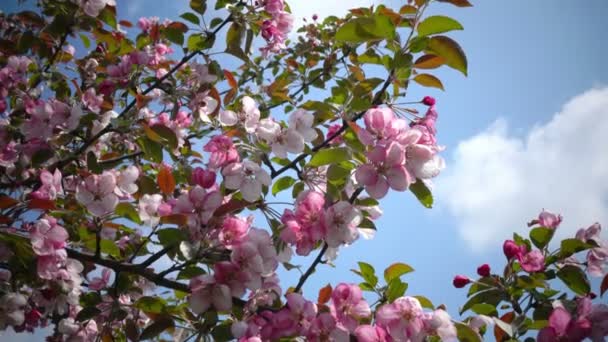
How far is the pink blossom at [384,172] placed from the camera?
1046 millimetres

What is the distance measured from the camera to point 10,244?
1425mm

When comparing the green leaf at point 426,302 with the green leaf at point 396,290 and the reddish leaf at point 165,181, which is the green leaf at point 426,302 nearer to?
the green leaf at point 396,290

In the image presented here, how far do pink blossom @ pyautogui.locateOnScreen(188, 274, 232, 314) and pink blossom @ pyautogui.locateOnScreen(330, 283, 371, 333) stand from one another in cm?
33

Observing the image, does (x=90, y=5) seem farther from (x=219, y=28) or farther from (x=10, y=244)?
(x=10, y=244)

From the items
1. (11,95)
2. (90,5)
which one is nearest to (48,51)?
(11,95)

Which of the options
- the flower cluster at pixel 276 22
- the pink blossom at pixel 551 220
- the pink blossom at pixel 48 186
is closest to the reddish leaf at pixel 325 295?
the pink blossom at pixel 48 186

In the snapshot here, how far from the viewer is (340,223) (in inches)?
46.7

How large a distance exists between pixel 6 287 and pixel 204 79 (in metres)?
1.32

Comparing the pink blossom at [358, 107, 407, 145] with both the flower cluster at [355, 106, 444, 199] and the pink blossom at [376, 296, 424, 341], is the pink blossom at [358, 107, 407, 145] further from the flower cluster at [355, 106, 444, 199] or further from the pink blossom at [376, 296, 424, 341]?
the pink blossom at [376, 296, 424, 341]

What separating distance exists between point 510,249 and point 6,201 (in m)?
1.97

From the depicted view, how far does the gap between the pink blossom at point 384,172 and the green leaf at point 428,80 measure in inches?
18.0

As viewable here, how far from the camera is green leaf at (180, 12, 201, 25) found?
82.7 inches

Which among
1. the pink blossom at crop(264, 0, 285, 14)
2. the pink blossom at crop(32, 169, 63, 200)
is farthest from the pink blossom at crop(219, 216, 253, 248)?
the pink blossom at crop(264, 0, 285, 14)

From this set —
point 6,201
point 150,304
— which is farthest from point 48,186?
point 150,304
